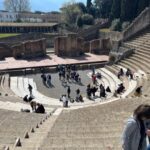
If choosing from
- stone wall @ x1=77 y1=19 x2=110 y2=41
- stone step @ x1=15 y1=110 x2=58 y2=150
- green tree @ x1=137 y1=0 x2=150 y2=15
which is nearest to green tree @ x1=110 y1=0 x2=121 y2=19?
stone wall @ x1=77 y1=19 x2=110 y2=41

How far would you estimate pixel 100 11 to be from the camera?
67.9 metres

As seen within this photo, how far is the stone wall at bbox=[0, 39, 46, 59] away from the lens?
39.4 m

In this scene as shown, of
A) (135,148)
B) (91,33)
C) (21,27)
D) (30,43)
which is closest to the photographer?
(135,148)

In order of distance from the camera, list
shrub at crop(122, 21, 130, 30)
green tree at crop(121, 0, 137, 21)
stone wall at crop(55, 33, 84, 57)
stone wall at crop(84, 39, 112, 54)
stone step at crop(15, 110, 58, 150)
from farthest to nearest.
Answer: green tree at crop(121, 0, 137, 21) → shrub at crop(122, 21, 130, 30) → stone wall at crop(84, 39, 112, 54) → stone wall at crop(55, 33, 84, 57) → stone step at crop(15, 110, 58, 150)

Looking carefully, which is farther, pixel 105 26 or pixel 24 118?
pixel 105 26

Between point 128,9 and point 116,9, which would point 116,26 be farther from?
point 116,9

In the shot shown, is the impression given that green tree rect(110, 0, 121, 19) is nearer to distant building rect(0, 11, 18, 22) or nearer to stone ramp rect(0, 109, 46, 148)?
stone ramp rect(0, 109, 46, 148)

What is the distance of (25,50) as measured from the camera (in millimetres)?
39562

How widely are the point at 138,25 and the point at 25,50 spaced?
13.7 metres

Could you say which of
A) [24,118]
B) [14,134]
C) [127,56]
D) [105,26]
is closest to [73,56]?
[127,56]

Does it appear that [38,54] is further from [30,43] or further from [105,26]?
[105,26]

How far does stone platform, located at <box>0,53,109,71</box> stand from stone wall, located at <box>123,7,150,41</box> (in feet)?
12.5

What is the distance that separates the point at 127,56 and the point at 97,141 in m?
25.4

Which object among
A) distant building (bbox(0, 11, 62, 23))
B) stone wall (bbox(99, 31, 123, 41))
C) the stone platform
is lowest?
the stone platform
